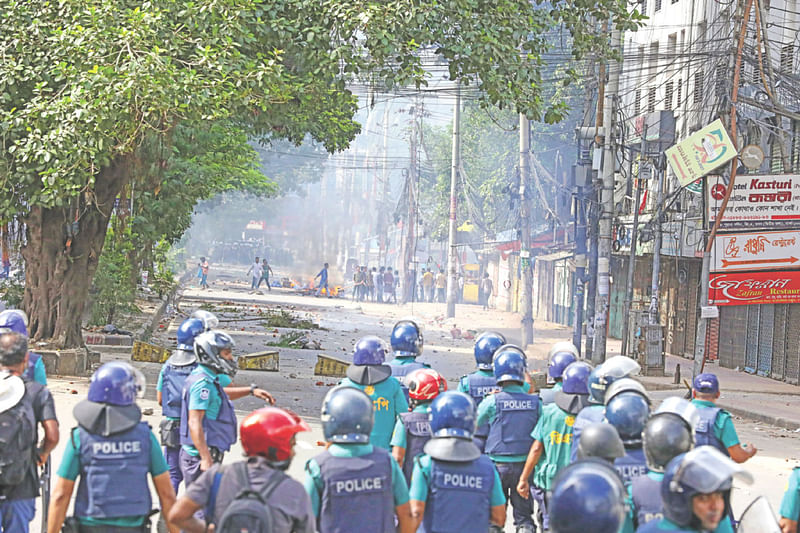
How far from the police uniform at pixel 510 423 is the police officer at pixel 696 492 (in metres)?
3.25

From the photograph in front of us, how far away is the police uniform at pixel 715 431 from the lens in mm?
6281

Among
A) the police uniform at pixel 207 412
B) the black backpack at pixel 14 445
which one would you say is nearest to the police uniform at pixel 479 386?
the police uniform at pixel 207 412

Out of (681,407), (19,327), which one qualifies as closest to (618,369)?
(681,407)

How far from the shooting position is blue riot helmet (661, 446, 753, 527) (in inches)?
136

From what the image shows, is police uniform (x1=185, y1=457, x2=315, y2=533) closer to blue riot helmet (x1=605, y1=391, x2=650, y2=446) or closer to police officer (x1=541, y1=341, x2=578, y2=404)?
blue riot helmet (x1=605, y1=391, x2=650, y2=446)

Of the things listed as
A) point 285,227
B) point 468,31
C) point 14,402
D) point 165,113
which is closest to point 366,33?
point 468,31

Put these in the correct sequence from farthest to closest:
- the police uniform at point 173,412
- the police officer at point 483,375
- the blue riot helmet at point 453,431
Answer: the police officer at point 483,375
the police uniform at point 173,412
the blue riot helmet at point 453,431

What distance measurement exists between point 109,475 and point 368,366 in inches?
91.9

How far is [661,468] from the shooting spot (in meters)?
4.35

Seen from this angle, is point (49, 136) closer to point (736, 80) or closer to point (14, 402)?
point (14, 402)

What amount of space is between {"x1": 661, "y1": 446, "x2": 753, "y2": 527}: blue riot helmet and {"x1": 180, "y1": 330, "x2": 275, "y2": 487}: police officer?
3.38 meters

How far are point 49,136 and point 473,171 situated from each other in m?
40.4

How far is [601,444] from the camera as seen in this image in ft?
15.2

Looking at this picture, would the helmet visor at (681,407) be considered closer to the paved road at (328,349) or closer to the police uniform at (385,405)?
the police uniform at (385,405)
